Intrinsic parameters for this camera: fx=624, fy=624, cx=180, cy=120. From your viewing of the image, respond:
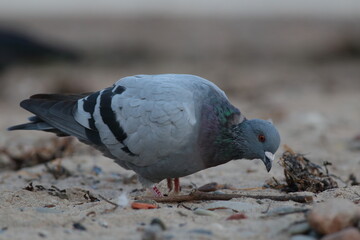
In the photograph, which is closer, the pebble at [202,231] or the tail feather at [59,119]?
the pebble at [202,231]

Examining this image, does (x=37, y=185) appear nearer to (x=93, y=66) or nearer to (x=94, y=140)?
(x=94, y=140)

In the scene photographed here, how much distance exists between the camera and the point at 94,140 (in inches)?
199

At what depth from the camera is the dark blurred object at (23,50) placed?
11953 millimetres

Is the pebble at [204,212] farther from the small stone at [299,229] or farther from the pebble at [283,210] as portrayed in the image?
the small stone at [299,229]

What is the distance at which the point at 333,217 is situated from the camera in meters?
3.21

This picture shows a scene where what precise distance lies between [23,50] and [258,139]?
8389mm

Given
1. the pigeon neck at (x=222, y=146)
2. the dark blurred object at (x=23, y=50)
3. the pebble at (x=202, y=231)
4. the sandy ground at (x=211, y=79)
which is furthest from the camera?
the dark blurred object at (x=23, y=50)

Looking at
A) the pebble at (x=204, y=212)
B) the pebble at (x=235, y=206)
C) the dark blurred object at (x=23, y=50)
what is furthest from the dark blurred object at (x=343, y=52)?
the pebble at (x=204, y=212)

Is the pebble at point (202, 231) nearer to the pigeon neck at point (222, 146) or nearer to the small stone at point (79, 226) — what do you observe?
the small stone at point (79, 226)

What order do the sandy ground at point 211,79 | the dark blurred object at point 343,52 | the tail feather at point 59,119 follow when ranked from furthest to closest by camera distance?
the dark blurred object at point 343,52, the tail feather at point 59,119, the sandy ground at point 211,79

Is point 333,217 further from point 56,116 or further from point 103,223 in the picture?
point 56,116

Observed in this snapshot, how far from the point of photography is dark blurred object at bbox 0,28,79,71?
471 inches

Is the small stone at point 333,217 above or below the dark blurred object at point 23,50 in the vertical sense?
above

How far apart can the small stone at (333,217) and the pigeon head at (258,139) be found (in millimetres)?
1310
